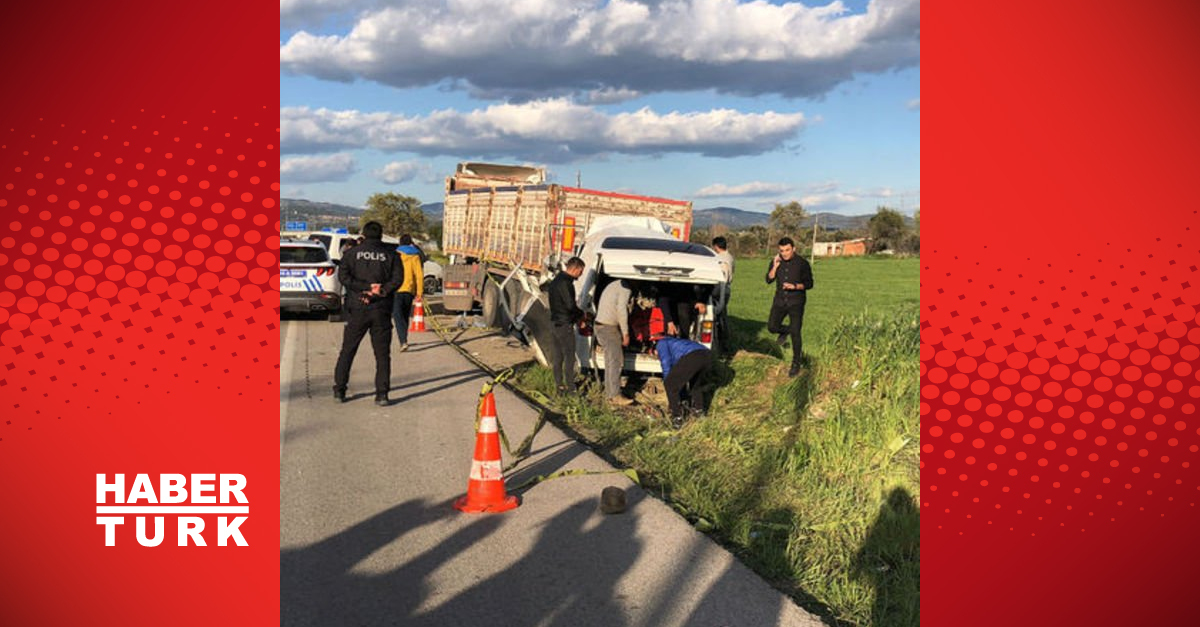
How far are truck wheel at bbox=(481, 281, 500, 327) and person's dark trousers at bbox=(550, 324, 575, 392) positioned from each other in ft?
26.5

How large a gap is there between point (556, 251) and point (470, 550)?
11429 mm

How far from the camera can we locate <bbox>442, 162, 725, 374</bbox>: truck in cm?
1273

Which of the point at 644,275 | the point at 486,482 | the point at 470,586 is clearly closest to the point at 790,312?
the point at 644,275

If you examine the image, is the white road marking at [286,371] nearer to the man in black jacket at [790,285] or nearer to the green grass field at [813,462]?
the green grass field at [813,462]

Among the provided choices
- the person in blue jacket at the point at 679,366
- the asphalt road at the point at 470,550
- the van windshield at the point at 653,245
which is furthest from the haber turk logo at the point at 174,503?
the van windshield at the point at 653,245

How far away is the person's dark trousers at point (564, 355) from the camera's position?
1205 centimetres

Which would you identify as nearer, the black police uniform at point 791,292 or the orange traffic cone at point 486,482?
the orange traffic cone at point 486,482

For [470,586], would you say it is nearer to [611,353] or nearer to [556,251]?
[611,353]

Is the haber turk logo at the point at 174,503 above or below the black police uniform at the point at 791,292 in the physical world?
below

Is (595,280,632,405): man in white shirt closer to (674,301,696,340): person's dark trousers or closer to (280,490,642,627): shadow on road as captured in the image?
(674,301,696,340): person's dark trousers

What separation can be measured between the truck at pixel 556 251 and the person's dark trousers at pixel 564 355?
55cm

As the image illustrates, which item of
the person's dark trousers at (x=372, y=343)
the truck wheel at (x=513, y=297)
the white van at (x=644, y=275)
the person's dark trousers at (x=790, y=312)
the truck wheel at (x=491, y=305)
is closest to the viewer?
the person's dark trousers at (x=372, y=343)

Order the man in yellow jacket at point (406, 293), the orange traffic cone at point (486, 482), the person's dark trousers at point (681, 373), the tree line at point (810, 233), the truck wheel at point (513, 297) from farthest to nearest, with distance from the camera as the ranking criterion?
the tree line at point (810, 233) → the truck wheel at point (513, 297) → the man in yellow jacket at point (406, 293) → the person's dark trousers at point (681, 373) → the orange traffic cone at point (486, 482)

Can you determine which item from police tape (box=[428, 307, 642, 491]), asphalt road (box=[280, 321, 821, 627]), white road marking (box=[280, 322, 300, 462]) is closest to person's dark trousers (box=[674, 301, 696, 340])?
police tape (box=[428, 307, 642, 491])
